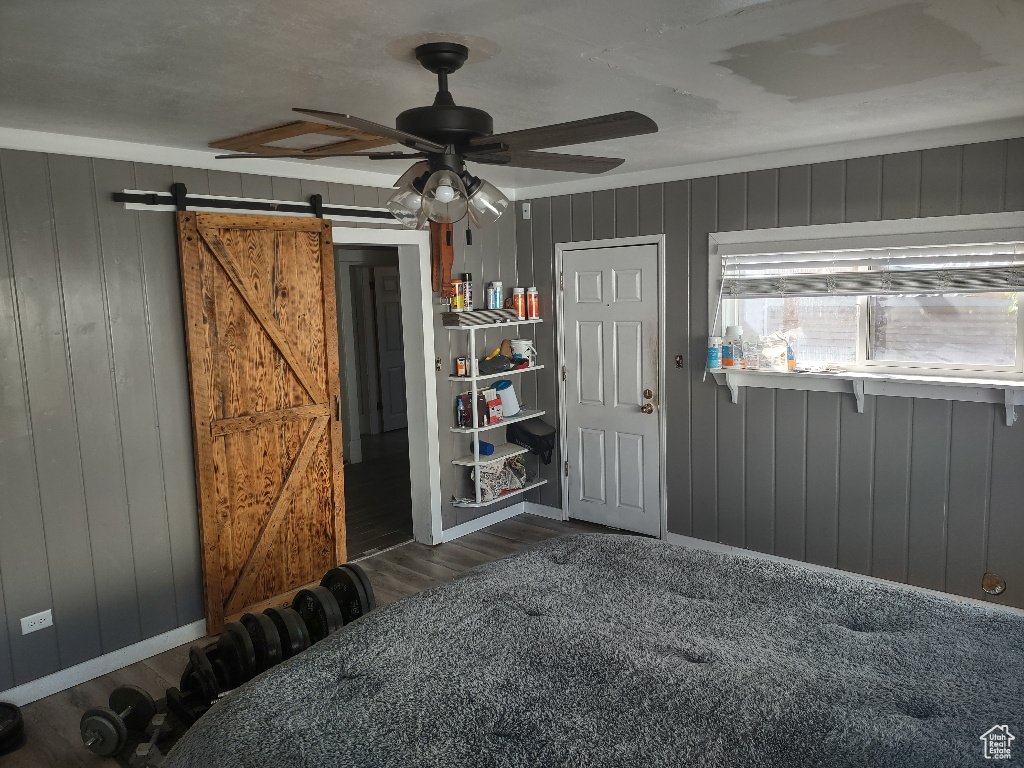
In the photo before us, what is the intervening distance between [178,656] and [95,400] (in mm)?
1334

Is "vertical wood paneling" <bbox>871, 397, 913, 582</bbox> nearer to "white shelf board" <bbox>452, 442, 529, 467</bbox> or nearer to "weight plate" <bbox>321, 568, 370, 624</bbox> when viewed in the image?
"white shelf board" <bbox>452, 442, 529, 467</bbox>

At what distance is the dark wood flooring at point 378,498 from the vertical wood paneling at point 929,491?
3.18 metres

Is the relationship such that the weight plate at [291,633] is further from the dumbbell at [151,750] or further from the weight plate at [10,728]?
the weight plate at [10,728]

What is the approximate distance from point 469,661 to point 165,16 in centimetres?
189

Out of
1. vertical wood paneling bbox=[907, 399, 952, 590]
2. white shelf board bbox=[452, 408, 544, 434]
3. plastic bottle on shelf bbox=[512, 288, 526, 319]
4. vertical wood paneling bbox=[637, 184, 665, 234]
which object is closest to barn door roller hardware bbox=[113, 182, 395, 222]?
plastic bottle on shelf bbox=[512, 288, 526, 319]

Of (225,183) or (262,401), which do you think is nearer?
(225,183)

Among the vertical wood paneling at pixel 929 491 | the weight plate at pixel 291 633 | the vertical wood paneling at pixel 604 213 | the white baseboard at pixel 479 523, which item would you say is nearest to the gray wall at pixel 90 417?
the weight plate at pixel 291 633

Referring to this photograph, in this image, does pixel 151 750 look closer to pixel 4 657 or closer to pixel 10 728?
pixel 10 728

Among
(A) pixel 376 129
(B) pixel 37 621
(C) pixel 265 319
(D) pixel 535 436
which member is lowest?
(B) pixel 37 621

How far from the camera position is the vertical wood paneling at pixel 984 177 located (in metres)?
3.47

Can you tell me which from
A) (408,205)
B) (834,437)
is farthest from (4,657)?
(834,437)

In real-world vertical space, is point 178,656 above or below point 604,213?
below

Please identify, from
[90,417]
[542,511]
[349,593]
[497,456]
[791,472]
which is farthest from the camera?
[542,511]

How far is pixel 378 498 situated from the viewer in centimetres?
619
